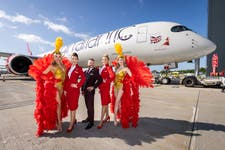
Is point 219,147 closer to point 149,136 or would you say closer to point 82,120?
point 149,136

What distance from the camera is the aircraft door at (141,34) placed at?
10.2m

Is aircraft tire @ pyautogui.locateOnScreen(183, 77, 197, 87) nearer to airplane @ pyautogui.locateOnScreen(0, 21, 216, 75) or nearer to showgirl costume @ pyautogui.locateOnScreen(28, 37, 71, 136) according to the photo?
airplane @ pyautogui.locateOnScreen(0, 21, 216, 75)

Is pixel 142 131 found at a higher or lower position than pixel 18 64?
lower

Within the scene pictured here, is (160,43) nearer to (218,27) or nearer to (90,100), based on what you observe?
(90,100)

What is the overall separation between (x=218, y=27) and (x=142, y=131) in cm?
3045

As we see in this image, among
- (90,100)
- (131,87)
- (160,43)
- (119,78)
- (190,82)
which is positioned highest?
(160,43)

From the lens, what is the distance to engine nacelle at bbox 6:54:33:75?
564 inches

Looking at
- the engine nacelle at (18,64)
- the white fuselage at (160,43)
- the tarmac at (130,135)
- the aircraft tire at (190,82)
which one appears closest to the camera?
the tarmac at (130,135)

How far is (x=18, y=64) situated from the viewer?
15641 mm

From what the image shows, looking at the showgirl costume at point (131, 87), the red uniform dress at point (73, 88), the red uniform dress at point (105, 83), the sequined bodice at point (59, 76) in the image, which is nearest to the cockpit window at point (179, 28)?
the showgirl costume at point (131, 87)

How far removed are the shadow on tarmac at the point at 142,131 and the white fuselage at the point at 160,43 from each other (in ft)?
23.0

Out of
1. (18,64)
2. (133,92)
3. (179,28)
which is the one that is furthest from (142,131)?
(18,64)

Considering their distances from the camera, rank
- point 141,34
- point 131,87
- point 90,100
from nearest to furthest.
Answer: point 90,100
point 131,87
point 141,34

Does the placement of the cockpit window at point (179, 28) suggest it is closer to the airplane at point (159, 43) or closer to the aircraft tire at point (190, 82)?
the airplane at point (159, 43)
